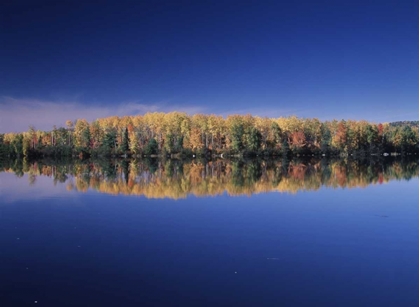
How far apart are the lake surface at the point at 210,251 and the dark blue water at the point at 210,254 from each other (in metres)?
0.03

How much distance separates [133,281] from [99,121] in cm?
7485

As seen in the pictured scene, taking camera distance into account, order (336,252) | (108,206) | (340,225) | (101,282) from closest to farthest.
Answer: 1. (101,282)
2. (336,252)
3. (340,225)
4. (108,206)

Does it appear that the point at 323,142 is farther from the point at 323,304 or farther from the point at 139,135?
the point at 323,304

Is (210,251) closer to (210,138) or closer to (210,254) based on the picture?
(210,254)

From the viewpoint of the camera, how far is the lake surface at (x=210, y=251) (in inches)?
250

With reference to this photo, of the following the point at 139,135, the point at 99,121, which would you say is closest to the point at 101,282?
the point at 139,135

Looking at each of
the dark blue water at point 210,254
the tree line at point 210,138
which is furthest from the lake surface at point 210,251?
the tree line at point 210,138

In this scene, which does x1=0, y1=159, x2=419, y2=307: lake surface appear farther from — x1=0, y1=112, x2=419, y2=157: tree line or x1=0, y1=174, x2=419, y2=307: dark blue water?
x1=0, y1=112, x2=419, y2=157: tree line

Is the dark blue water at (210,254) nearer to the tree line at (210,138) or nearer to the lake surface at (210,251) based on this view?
the lake surface at (210,251)

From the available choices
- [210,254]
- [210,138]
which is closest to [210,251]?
[210,254]

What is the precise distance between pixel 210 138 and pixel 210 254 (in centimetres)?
5927

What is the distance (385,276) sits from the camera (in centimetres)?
712

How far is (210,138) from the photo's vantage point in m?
67.5

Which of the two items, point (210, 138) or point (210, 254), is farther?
point (210, 138)
